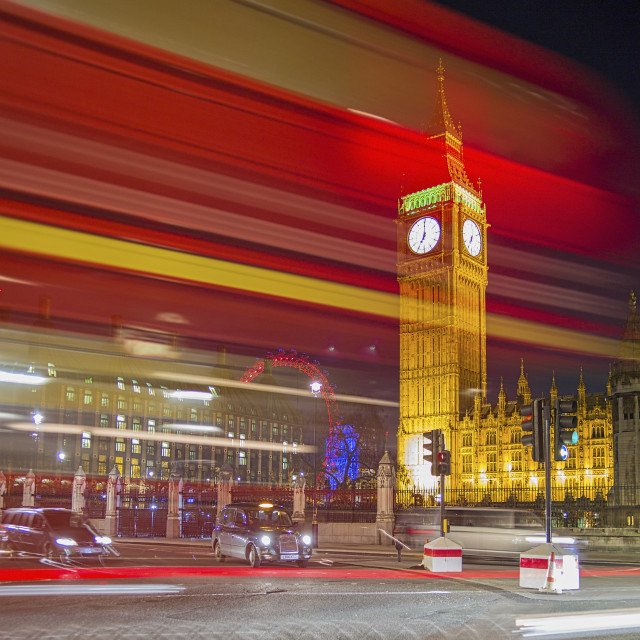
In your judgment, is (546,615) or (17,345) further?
(17,345)

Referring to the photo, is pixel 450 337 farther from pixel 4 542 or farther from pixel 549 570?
pixel 549 570

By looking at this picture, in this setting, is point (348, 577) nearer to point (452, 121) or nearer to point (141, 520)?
point (141, 520)

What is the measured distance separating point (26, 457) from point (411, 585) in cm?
9360

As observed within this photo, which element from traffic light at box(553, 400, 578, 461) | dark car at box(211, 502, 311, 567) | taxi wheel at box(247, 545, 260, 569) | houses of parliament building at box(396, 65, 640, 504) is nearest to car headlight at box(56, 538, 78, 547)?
dark car at box(211, 502, 311, 567)

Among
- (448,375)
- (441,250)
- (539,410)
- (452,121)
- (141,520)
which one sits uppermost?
(452,121)

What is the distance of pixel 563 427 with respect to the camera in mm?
14531

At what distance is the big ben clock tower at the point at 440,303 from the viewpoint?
3698 inches

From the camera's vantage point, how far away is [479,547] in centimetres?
2406

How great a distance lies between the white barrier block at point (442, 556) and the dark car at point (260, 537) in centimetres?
306

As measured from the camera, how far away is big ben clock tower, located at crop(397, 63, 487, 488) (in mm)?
93938

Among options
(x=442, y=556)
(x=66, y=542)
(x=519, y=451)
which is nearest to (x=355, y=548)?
(x=442, y=556)

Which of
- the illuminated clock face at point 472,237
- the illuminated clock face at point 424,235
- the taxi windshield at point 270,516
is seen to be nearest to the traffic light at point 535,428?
the taxi windshield at point 270,516

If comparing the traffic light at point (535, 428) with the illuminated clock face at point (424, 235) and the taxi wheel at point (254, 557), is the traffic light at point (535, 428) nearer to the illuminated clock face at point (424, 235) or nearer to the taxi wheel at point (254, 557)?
the taxi wheel at point (254, 557)

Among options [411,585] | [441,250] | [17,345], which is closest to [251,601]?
[411,585]
